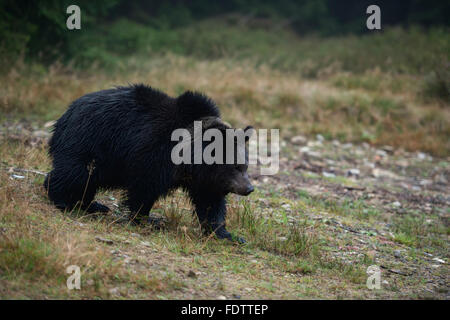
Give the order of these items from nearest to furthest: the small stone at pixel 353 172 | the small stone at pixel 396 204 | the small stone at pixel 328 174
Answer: the small stone at pixel 396 204, the small stone at pixel 328 174, the small stone at pixel 353 172

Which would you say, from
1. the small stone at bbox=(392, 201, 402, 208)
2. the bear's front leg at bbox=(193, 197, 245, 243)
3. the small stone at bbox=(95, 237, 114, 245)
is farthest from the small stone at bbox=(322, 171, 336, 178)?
the small stone at bbox=(95, 237, 114, 245)

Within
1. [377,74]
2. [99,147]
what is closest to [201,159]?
[99,147]

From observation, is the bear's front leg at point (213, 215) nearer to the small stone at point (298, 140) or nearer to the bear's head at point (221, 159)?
the bear's head at point (221, 159)

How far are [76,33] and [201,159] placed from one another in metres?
8.38

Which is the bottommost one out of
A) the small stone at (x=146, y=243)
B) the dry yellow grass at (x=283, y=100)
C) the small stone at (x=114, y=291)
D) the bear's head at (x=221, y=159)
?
the small stone at (x=114, y=291)

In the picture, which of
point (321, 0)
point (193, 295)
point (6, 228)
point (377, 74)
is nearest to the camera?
point (193, 295)

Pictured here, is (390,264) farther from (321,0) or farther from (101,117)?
(321,0)

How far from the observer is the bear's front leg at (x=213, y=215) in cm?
502

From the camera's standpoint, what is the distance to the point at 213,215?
5.04 m

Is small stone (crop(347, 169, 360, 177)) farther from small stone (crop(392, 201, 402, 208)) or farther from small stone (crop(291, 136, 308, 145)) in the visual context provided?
small stone (crop(291, 136, 308, 145))

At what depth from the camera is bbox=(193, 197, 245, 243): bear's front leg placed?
16.5ft

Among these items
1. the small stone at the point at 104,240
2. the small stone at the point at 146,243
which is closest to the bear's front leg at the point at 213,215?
the small stone at the point at 146,243

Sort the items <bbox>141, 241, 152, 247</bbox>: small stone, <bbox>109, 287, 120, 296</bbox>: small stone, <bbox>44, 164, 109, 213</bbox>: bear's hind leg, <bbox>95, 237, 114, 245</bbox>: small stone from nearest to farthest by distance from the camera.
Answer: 1. <bbox>109, 287, 120, 296</bbox>: small stone
2. <bbox>95, 237, 114, 245</bbox>: small stone
3. <bbox>141, 241, 152, 247</bbox>: small stone
4. <bbox>44, 164, 109, 213</bbox>: bear's hind leg
